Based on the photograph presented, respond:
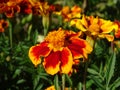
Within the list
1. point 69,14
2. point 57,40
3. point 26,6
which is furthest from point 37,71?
point 69,14

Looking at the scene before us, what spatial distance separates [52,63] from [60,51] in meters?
0.07

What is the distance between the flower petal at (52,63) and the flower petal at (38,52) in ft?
0.07

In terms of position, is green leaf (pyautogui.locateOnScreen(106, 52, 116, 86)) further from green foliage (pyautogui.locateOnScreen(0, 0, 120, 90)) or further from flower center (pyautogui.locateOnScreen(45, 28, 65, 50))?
flower center (pyautogui.locateOnScreen(45, 28, 65, 50))

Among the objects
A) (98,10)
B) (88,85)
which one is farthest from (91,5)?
(88,85)

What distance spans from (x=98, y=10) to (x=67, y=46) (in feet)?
7.67

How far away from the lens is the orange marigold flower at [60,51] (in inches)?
50.3

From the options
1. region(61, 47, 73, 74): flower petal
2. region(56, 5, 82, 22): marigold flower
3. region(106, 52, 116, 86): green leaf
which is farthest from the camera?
region(56, 5, 82, 22): marigold flower

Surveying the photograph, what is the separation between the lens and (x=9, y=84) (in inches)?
74.2

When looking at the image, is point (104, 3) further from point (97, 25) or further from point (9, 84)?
point (97, 25)

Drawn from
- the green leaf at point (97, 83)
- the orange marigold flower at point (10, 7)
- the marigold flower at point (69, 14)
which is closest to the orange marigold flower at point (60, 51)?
the green leaf at point (97, 83)

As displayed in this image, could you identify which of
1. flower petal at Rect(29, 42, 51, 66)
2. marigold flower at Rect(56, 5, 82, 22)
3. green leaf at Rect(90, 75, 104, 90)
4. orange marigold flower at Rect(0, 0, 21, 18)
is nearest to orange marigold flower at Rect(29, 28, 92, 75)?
flower petal at Rect(29, 42, 51, 66)

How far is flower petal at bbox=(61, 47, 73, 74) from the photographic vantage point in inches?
49.9

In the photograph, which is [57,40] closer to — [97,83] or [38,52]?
[38,52]

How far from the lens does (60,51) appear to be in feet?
4.39
